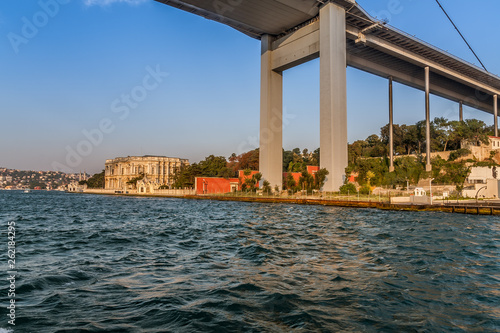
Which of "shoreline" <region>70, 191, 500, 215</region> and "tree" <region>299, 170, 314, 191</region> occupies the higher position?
"tree" <region>299, 170, 314, 191</region>

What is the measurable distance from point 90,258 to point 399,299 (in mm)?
6386

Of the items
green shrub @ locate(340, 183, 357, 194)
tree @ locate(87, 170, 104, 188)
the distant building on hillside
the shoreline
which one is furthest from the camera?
tree @ locate(87, 170, 104, 188)

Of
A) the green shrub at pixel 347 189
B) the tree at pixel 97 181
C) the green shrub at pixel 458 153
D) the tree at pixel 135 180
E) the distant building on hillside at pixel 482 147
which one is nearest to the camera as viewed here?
the green shrub at pixel 347 189

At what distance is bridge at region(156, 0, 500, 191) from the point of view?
115ft

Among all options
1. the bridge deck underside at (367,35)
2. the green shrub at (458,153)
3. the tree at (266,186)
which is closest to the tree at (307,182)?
the tree at (266,186)

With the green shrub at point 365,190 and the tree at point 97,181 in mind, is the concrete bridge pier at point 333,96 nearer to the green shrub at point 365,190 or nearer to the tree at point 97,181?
the green shrub at point 365,190

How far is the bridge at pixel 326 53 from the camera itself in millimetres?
34969

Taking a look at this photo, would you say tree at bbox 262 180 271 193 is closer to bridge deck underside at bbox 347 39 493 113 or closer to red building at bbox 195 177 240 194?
red building at bbox 195 177 240 194

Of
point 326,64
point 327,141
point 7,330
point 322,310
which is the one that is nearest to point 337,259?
point 322,310

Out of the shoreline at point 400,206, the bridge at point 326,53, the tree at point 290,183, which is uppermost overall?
the bridge at point 326,53

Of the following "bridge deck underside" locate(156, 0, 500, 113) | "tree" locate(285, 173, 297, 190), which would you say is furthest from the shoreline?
"bridge deck underside" locate(156, 0, 500, 113)

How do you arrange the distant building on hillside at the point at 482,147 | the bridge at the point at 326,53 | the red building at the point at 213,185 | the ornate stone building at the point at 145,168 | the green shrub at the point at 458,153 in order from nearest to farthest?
1. the bridge at the point at 326,53
2. the green shrub at the point at 458,153
3. the distant building on hillside at the point at 482,147
4. the red building at the point at 213,185
5. the ornate stone building at the point at 145,168

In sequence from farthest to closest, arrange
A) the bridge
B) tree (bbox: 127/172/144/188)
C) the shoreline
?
1. tree (bbox: 127/172/144/188)
2. the bridge
3. the shoreline

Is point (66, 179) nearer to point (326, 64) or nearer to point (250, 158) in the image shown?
point (250, 158)
